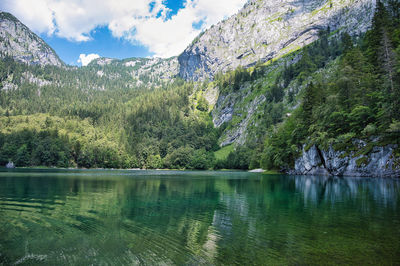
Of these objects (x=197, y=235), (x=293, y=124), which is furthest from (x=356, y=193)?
(x=293, y=124)

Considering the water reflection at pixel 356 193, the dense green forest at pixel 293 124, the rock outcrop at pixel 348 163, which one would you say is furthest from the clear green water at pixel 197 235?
the dense green forest at pixel 293 124

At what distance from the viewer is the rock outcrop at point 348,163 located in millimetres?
49594

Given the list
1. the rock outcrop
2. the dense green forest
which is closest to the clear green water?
the rock outcrop

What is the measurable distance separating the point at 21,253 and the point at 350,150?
6453 cm

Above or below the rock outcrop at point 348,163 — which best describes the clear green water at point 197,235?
below

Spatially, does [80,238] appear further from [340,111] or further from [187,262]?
[340,111]

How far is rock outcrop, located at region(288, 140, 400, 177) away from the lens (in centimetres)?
4959

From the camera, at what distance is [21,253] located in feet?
34.5

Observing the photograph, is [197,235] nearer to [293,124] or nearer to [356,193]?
[356,193]

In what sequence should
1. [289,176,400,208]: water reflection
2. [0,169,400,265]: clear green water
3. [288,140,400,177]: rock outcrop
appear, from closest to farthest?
[0,169,400,265]: clear green water
[289,176,400,208]: water reflection
[288,140,400,177]: rock outcrop

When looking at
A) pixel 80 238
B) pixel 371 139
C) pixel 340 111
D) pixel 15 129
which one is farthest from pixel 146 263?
pixel 15 129

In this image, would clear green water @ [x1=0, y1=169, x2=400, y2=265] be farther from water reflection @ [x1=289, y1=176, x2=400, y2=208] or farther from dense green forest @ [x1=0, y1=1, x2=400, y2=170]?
dense green forest @ [x1=0, y1=1, x2=400, y2=170]

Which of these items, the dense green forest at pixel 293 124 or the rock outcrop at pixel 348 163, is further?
the dense green forest at pixel 293 124

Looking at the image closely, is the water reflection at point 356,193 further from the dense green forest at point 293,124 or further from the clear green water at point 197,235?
the dense green forest at point 293,124
